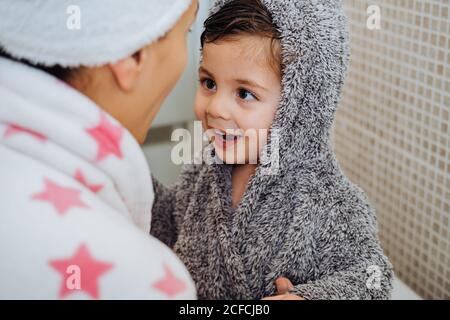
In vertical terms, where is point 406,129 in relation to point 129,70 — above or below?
below

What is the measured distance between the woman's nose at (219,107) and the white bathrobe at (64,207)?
0.26 metres

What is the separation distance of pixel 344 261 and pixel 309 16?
0.32m

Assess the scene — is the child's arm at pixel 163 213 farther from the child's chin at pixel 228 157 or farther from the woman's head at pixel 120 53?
the woman's head at pixel 120 53

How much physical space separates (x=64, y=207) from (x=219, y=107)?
351mm

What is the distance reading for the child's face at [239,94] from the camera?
0.86 metres

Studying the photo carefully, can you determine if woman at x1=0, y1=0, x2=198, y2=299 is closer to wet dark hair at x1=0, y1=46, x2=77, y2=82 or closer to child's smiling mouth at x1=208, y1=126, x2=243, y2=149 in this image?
wet dark hair at x1=0, y1=46, x2=77, y2=82

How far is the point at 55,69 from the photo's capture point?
0.62 m

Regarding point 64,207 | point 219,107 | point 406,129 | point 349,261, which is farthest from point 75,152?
point 406,129

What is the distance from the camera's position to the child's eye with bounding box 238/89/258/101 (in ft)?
2.89

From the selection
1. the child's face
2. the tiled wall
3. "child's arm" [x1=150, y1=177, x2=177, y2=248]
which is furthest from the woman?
the tiled wall

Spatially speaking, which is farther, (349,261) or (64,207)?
(349,261)

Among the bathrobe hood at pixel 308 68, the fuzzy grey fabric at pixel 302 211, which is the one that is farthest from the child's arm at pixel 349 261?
the bathrobe hood at pixel 308 68

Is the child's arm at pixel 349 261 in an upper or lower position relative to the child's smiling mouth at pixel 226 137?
lower

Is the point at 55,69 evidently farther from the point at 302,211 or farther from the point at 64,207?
the point at 302,211
